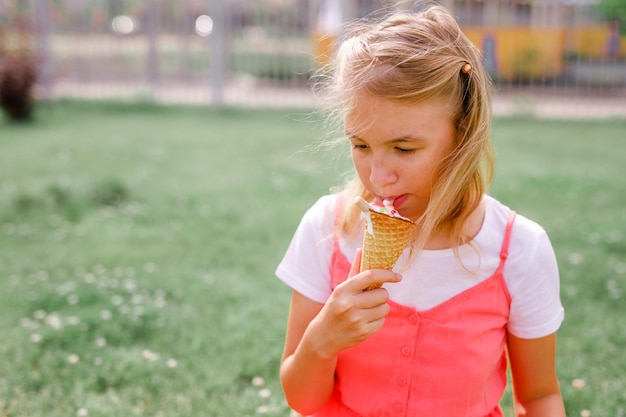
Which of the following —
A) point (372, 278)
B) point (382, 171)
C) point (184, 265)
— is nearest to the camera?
point (372, 278)

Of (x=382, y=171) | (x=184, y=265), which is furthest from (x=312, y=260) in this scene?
(x=184, y=265)

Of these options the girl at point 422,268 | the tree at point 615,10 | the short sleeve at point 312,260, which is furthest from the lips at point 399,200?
the tree at point 615,10

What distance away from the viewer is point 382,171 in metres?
1.58

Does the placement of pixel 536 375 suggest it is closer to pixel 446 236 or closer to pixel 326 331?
pixel 446 236

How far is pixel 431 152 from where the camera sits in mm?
1591

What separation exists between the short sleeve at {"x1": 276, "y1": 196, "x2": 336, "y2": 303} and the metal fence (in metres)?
10.1

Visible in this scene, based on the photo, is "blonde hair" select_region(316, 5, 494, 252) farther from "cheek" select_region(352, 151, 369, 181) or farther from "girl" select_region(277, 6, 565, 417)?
"cheek" select_region(352, 151, 369, 181)

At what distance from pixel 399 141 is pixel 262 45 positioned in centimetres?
1128

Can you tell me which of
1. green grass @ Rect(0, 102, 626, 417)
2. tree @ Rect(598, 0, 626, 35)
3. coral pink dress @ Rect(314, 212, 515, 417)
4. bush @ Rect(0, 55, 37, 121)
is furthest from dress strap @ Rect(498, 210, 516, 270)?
tree @ Rect(598, 0, 626, 35)

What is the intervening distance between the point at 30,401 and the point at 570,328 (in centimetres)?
242

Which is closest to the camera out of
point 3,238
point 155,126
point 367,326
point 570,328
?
point 367,326

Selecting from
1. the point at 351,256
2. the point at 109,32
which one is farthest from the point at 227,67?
the point at 351,256

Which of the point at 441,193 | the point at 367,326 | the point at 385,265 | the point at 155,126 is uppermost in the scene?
the point at 441,193

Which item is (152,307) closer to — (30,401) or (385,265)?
(30,401)
